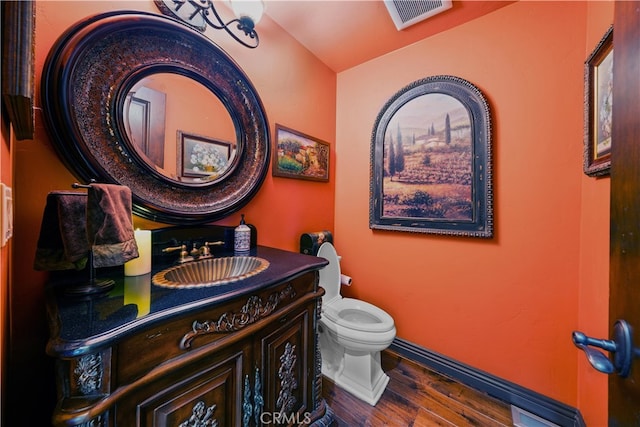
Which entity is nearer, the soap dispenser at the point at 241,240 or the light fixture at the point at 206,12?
the light fixture at the point at 206,12

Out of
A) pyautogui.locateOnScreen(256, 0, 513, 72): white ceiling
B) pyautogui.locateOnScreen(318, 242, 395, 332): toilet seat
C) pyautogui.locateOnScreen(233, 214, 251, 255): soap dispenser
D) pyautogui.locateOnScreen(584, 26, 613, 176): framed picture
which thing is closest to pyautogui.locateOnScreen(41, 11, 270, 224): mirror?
pyautogui.locateOnScreen(233, 214, 251, 255): soap dispenser

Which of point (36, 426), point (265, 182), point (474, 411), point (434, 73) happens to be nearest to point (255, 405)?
point (36, 426)

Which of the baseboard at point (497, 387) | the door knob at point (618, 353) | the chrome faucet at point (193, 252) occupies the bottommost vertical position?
the baseboard at point (497, 387)

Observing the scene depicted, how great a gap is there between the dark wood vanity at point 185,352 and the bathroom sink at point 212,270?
0.26 feet

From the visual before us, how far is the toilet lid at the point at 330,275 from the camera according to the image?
1.72 metres

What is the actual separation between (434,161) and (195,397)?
1790 mm

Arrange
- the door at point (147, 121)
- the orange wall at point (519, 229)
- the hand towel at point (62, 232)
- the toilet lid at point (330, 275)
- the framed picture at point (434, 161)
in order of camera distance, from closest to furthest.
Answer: the hand towel at point (62, 232), the door at point (147, 121), the orange wall at point (519, 229), the framed picture at point (434, 161), the toilet lid at point (330, 275)

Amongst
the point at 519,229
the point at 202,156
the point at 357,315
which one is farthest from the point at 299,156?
the point at 519,229

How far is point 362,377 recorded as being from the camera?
1.43m

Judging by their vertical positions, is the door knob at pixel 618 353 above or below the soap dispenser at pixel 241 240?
below

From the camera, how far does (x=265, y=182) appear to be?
1535mm

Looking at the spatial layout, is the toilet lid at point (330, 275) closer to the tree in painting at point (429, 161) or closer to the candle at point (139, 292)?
the tree in painting at point (429, 161)

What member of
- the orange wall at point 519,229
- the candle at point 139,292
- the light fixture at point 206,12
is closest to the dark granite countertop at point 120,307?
the candle at point 139,292

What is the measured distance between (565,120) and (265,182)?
1.79 metres
